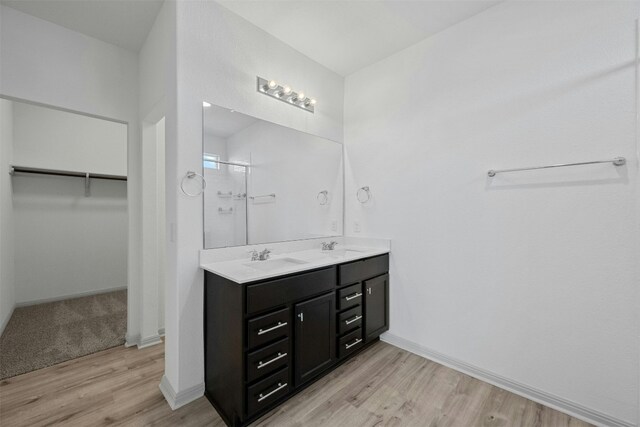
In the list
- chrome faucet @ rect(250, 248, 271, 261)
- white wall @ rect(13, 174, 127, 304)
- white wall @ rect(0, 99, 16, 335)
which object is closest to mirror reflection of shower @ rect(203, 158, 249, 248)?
chrome faucet @ rect(250, 248, 271, 261)

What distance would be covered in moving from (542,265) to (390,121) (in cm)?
165

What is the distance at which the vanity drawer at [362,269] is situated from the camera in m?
2.07

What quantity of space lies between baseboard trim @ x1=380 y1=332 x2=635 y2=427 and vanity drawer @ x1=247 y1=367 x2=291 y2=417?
123 centimetres

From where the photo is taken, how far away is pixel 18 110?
3.44 m

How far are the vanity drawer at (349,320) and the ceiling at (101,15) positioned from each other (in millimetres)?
2673

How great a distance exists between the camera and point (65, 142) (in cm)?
374

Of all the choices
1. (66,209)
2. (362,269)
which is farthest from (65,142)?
(362,269)

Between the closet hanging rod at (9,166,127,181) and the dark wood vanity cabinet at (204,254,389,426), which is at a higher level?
the closet hanging rod at (9,166,127,181)

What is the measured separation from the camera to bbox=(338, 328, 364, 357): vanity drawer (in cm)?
206

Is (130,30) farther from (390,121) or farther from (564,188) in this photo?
(564,188)

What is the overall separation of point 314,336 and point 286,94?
195cm

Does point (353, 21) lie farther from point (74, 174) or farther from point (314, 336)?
point (74, 174)

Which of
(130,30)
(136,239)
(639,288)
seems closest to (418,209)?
(639,288)

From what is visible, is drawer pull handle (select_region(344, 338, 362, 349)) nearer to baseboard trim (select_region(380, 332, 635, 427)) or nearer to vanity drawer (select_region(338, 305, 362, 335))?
vanity drawer (select_region(338, 305, 362, 335))
